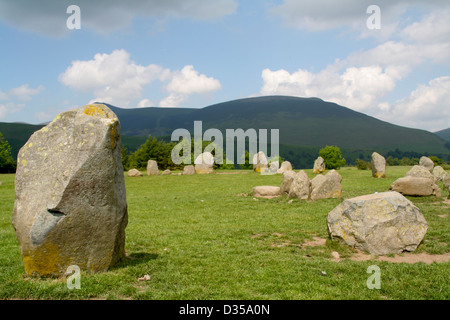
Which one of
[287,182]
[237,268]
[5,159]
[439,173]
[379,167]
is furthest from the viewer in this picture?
[5,159]

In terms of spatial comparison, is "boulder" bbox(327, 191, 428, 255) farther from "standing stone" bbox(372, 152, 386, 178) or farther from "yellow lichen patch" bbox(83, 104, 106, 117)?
"standing stone" bbox(372, 152, 386, 178)

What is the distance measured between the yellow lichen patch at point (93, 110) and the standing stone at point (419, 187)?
704 inches

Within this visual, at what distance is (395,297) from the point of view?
668 cm

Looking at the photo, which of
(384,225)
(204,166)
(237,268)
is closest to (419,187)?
(384,225)

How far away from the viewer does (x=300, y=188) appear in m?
20.8

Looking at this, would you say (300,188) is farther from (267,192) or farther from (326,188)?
(267,192)

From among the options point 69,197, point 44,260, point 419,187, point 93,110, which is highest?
point 93,110

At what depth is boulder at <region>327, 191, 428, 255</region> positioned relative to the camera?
31.4 ft

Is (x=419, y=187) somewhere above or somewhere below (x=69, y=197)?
below

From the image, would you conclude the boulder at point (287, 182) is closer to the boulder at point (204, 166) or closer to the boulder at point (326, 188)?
the boulder at point (326, 188)

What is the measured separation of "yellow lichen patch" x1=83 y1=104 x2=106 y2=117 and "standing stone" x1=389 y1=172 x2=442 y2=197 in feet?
58.6

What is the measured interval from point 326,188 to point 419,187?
5.02 metres
